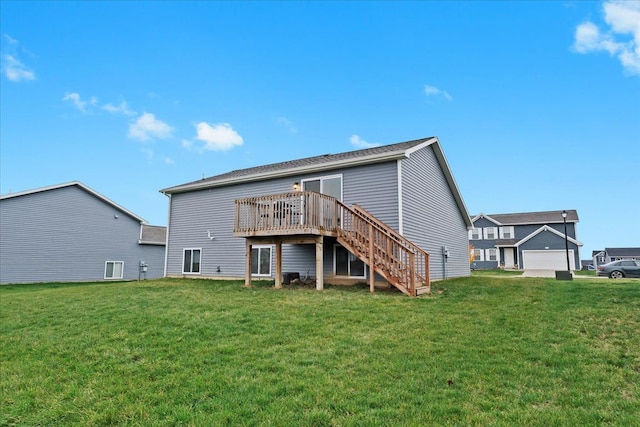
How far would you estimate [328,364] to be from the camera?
4.52 metres

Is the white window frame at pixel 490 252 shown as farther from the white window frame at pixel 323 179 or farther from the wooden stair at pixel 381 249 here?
the white window frame at pixel 323 179

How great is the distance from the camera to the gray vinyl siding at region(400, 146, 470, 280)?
12.7 meters

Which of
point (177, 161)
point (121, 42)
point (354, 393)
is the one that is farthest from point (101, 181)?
point (354, 393)

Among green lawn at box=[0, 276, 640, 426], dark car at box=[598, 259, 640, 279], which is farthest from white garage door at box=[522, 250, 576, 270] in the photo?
green lawn at box=[0, 276, 640, 426]

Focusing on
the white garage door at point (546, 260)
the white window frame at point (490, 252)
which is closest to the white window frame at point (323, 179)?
the white garage door at point (546, 260)

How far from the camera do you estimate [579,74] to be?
1535cm

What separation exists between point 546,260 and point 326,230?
30825 millimetres

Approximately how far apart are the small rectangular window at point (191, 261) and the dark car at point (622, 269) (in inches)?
873

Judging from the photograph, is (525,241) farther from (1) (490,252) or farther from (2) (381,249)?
(2) (381,249)

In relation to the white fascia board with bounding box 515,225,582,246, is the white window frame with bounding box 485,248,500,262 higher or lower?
lower

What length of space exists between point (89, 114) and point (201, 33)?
814cm

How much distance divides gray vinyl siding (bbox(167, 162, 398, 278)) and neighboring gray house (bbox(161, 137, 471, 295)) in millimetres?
38

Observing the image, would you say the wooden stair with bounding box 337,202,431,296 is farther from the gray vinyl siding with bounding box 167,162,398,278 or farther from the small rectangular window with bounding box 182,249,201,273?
the small rectangular window with bounding box 182,249,201,273

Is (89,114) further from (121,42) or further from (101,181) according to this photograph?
(101,181)
